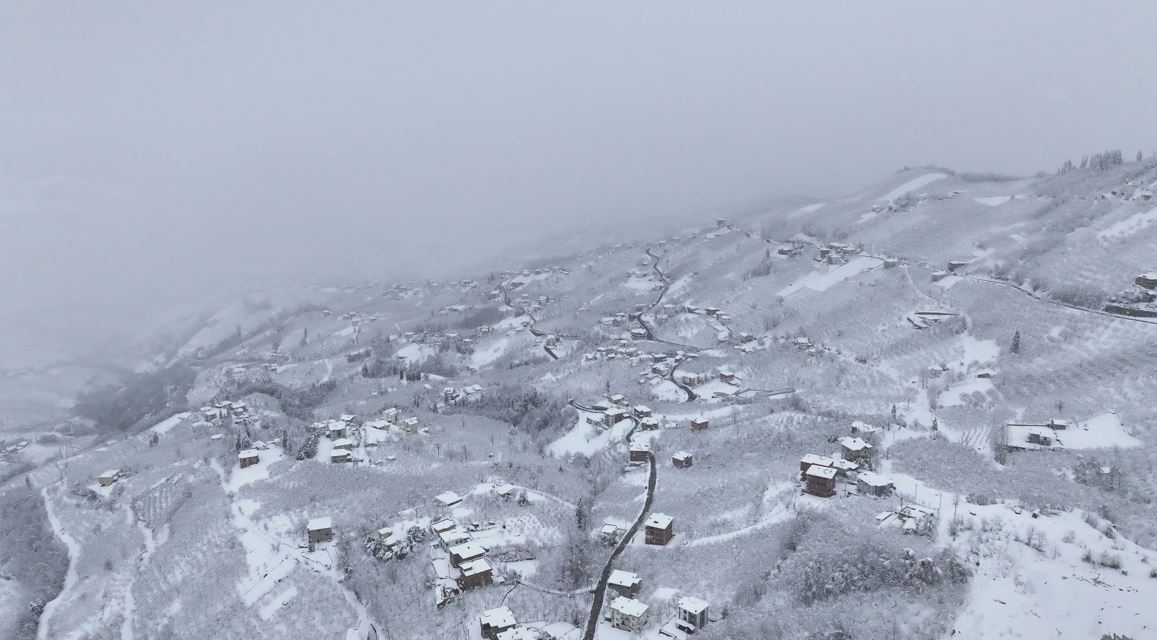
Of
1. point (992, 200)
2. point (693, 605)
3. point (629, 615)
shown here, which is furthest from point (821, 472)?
point (992, 200)

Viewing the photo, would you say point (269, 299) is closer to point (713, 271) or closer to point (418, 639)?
point (713, 271)

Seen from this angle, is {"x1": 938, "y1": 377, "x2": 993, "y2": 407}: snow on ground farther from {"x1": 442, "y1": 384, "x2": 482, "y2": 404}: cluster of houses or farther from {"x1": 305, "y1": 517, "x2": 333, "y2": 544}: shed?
{"x1": 442, "y1": 384, "x2": 482, "y2": 404}: cluster of houses

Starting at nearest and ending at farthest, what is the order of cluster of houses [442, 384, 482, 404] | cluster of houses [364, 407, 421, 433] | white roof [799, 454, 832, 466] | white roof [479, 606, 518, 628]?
white roof [479, 606, 518, 628], white roof [799, 454, 832, 466], cluster of houses [364, 407, 421, 433], cluster of houses [442, 384, 482, 404]

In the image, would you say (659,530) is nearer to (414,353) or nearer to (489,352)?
(489,352)

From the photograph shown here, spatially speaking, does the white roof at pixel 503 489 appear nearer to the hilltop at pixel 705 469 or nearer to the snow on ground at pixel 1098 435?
the hilltop at pixel 705 469

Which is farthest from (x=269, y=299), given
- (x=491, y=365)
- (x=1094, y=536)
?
(x=1094, y=536)

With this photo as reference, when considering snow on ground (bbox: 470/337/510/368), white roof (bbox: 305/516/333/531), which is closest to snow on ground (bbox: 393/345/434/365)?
snow on ground (bbox: 470/337/510/368)
